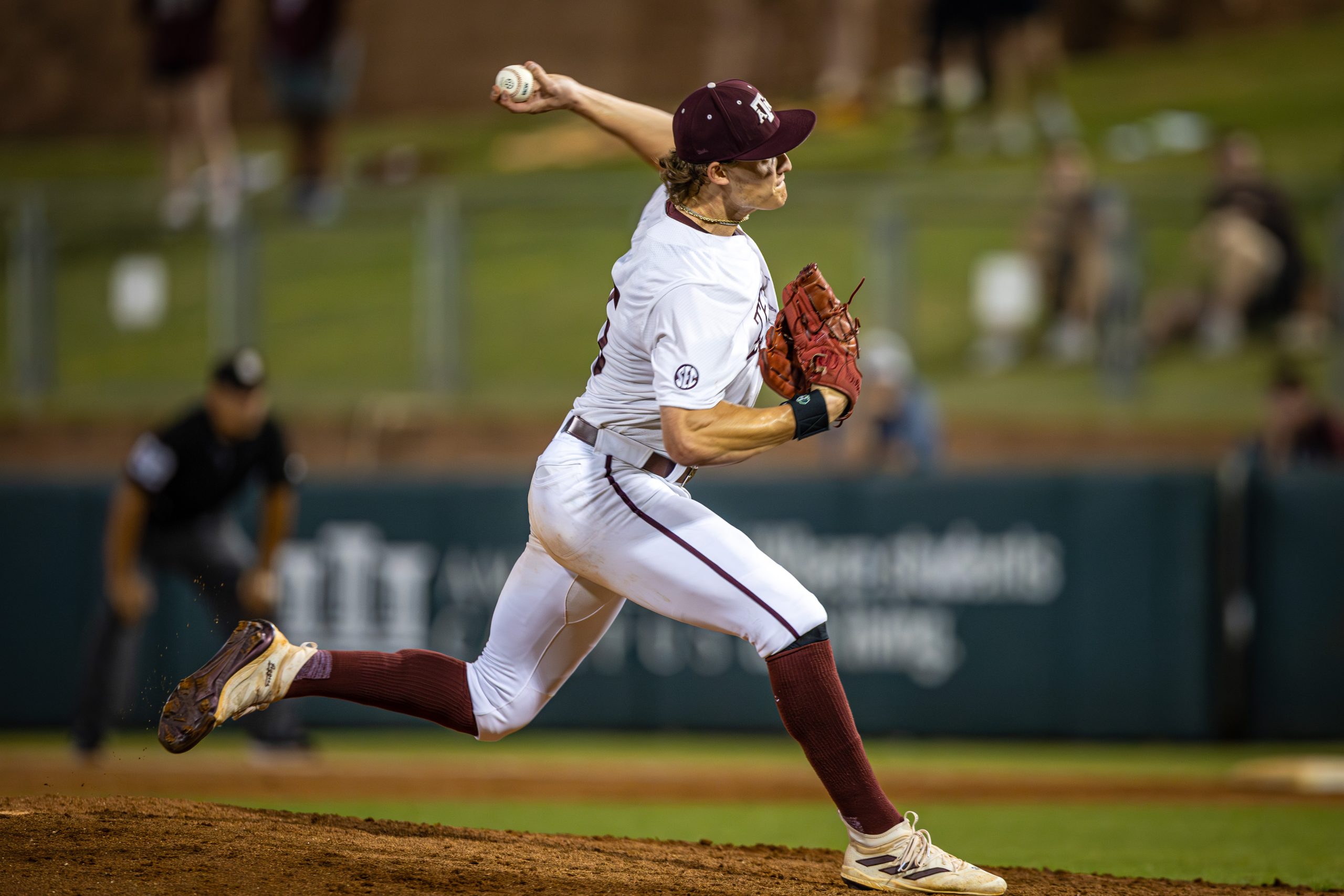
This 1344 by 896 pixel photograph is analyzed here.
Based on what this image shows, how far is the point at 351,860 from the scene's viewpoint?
4270 mm

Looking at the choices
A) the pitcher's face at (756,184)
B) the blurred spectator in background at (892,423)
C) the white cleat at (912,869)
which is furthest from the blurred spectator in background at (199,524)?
the white cleat at (912,869)

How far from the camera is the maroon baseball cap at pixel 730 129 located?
165 inches

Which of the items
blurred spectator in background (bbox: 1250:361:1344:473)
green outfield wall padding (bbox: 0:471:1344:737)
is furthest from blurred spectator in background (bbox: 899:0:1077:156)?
green outfield wall padding (bbox: 0:471:1344:737)

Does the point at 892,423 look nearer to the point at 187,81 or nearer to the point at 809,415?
the point at 809,415

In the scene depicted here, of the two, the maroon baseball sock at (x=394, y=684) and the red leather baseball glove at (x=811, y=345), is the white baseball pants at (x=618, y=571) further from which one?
the red leather baseball glove at (x=811, y=345)

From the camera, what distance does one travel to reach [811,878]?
14.9ft

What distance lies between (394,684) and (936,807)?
351 centimetres

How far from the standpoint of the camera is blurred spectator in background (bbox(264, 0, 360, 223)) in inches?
579

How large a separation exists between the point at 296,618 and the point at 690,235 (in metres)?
6.19

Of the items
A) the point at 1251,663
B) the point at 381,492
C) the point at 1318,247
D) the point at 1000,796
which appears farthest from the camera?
the point at 1318,247

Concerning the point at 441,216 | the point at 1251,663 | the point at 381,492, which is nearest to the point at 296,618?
the point at 381,492

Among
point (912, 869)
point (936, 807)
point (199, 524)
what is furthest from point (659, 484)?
point (199, 524)

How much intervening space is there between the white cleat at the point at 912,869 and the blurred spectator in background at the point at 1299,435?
21.1ft

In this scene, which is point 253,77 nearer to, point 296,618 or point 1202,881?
point 296,618
